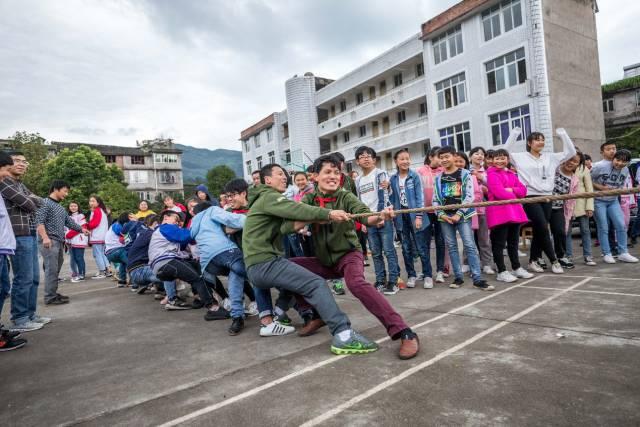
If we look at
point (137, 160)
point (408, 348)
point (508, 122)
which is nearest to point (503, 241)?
point (408, 348)

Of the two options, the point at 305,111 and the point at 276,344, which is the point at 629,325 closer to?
the point at 276,344

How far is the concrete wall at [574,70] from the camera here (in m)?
18.6

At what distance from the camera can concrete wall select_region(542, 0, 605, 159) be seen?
18625mm

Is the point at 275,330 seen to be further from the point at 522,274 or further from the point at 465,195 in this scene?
the point at 522,274

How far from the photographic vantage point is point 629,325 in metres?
3.27

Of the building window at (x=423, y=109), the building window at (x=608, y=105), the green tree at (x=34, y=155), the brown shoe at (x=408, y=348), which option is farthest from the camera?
the green tree at (x=34, y=155)

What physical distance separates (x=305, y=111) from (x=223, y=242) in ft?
101

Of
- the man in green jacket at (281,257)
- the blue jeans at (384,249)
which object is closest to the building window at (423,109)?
the blue jeans at (384,249)

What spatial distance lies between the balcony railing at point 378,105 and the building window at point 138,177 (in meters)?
32.4

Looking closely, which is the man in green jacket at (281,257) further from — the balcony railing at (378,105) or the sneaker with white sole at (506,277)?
the balcony railing at (378,105)

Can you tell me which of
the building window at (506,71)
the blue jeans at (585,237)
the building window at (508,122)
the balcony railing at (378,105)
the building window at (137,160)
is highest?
the building window at (137,160)

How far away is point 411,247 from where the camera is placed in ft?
19.3

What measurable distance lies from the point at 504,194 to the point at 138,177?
56694 millimetres

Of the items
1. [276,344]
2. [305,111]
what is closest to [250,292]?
[276,344]
